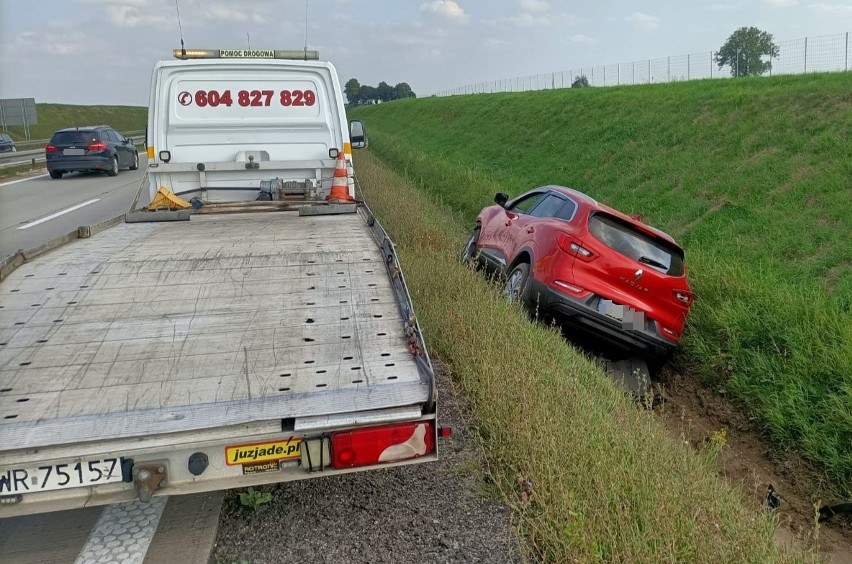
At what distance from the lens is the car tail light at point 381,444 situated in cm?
269

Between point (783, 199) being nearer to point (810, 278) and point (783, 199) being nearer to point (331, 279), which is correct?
point (810, 278)

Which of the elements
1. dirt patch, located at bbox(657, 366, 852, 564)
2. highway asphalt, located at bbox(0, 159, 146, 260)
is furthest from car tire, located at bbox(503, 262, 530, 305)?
highway asphalt, located at bbox(0, 159, 146, 260)

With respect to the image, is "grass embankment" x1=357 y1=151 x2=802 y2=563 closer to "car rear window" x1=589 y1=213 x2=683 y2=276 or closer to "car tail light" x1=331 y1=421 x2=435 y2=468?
"car tail light" x1=331 y1=421 x2=435 y2=468

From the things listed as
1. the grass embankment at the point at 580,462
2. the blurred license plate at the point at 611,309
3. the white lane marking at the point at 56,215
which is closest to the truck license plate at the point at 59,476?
the grass embankment at the point at 580,462

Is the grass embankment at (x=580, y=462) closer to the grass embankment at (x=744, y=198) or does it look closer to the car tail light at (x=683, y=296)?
the grass embankment at (x=744, y=198)

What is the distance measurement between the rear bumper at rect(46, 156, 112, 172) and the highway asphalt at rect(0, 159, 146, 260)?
403 millimetres

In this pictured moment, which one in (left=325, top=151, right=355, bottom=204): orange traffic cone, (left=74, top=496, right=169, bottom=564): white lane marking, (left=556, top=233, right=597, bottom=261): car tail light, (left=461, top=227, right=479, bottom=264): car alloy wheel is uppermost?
A: (left=325, top=151, right=355, bottom=204): orange traffic cone

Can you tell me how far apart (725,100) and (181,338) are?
15.0 metres

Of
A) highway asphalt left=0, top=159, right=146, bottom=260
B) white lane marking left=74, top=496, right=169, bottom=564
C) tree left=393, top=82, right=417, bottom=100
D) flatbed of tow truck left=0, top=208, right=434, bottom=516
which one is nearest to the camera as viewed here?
flatbed of tow truck left=0, top=208, right=434, bottom=516

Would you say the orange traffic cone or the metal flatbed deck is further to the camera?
the orange traffic cone

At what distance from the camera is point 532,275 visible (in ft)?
22.3

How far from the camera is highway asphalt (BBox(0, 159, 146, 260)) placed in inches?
437

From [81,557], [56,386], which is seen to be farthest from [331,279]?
[81,557]

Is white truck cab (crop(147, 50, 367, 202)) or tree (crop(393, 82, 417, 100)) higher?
tree (crop(393, 82, 417, 100))
